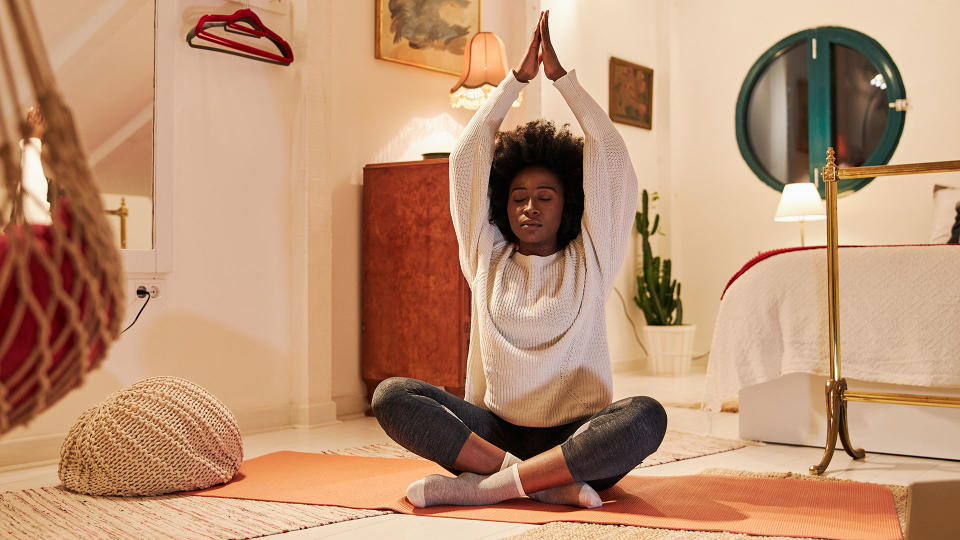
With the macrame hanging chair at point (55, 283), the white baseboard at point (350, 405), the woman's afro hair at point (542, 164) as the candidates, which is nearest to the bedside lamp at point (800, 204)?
the white baseboard at point (350, 405)

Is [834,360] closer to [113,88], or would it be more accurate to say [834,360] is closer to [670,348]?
[113,88]

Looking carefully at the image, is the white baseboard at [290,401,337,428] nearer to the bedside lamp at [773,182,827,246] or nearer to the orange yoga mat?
the orange yoga mat

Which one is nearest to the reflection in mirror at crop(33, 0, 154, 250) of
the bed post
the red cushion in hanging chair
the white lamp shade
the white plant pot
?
the red cushion in hanging chair

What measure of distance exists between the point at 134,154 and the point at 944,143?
4.44 m

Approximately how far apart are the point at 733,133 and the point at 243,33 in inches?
147

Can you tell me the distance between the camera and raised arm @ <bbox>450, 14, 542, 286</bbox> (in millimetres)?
2289

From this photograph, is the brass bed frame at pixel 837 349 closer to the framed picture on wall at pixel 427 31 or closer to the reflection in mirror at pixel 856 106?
the framed picture on wall at pixel 427 31

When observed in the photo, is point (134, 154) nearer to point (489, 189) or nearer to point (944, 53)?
point (489, 189)

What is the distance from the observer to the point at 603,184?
2.25 meters

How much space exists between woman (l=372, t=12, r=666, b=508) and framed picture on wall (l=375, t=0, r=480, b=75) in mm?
1872

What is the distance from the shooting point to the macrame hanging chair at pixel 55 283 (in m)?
0.91

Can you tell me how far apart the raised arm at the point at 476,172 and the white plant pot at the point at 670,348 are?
11.6ft

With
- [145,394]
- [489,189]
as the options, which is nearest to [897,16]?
[489,189]

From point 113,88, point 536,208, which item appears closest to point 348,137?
point 113,88
